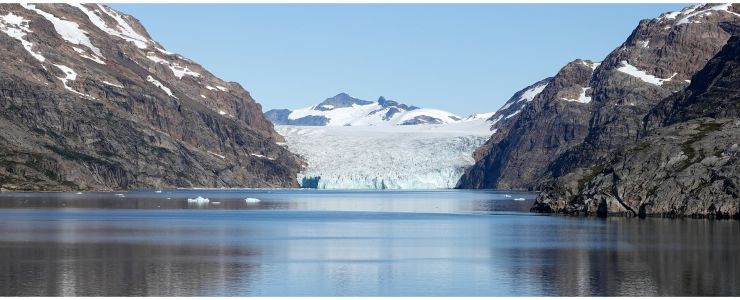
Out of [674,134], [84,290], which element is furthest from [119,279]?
[674,134]

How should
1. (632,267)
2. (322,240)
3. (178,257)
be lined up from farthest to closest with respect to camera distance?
(322,240) < (178,257) < (632,267)

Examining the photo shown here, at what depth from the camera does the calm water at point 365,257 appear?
54.4 metres

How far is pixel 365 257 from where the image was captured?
71.6 m

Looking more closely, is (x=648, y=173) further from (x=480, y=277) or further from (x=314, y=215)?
(x=480, y=277)

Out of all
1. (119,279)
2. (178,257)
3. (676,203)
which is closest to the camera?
(119,279)

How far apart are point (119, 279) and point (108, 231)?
3678 centimetres

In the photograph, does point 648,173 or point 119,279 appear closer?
point 119,279

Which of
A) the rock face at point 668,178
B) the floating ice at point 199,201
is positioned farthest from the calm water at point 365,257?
the floating ice at point 199,201

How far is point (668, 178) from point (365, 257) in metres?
52.3

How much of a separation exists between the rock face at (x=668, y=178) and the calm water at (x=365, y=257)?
→ 6402 millimetres

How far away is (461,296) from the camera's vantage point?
5166 cm

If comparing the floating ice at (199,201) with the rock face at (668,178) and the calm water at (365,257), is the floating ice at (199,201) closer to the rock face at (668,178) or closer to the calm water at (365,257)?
the calm water at (365,257)

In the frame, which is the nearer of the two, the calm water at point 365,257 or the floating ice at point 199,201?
the calm water at point 365,257

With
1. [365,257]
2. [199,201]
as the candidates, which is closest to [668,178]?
[365,257]
